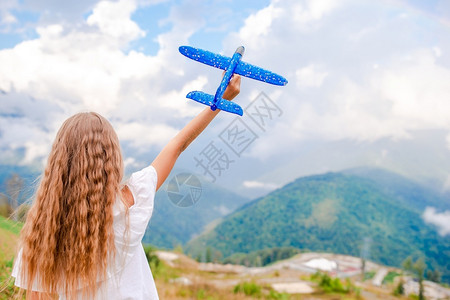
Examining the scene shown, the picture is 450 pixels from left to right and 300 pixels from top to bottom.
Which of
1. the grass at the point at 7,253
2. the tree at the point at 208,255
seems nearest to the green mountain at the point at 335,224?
the tree at the point at 208,255

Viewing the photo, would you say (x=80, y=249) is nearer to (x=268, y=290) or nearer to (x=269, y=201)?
(x=268, y=290)

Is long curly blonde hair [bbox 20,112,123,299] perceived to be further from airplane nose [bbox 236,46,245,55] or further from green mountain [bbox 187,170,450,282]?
green mountain [bbox 187,170,450,282]

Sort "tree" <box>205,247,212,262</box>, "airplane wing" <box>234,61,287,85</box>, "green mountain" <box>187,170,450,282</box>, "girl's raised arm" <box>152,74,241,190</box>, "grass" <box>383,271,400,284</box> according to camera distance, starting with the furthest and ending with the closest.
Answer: "green mountain" <box>187,170,450,282</box> < "tree" <box>205,247,212,262</box> < "grass" <box>383,271,400,284</box> < "airplane wing" <box>234,61,287,85</box> < "girl's raised arm" <box>152,74,241,190</box>

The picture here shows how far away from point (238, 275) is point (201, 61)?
28.1 ft

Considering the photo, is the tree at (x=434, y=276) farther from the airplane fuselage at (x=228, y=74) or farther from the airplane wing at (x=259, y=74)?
the airplane fuselage at (x=228, y=74)

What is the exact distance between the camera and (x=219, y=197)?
14758 millimetres

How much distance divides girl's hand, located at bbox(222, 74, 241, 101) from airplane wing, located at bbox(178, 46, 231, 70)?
7.2 inches

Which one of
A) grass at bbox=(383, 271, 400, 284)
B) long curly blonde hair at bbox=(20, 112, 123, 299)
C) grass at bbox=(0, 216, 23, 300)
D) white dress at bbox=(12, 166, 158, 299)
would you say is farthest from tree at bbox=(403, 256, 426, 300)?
long curly blonde hair at bbox=(20, 112, 123, 299)

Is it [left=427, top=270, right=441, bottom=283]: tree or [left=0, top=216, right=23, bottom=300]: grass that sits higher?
[left=0, top=216, right=23, bottom=300]: grass

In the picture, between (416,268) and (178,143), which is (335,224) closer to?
(416,268)

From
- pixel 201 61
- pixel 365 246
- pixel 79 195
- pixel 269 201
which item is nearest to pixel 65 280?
pixel 79 195

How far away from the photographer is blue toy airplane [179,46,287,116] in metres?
2.16

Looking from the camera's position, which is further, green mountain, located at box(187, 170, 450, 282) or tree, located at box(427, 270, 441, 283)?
green mountain, located at box(187, 170, 450, 282)

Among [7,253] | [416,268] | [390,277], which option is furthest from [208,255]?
[7,253]
